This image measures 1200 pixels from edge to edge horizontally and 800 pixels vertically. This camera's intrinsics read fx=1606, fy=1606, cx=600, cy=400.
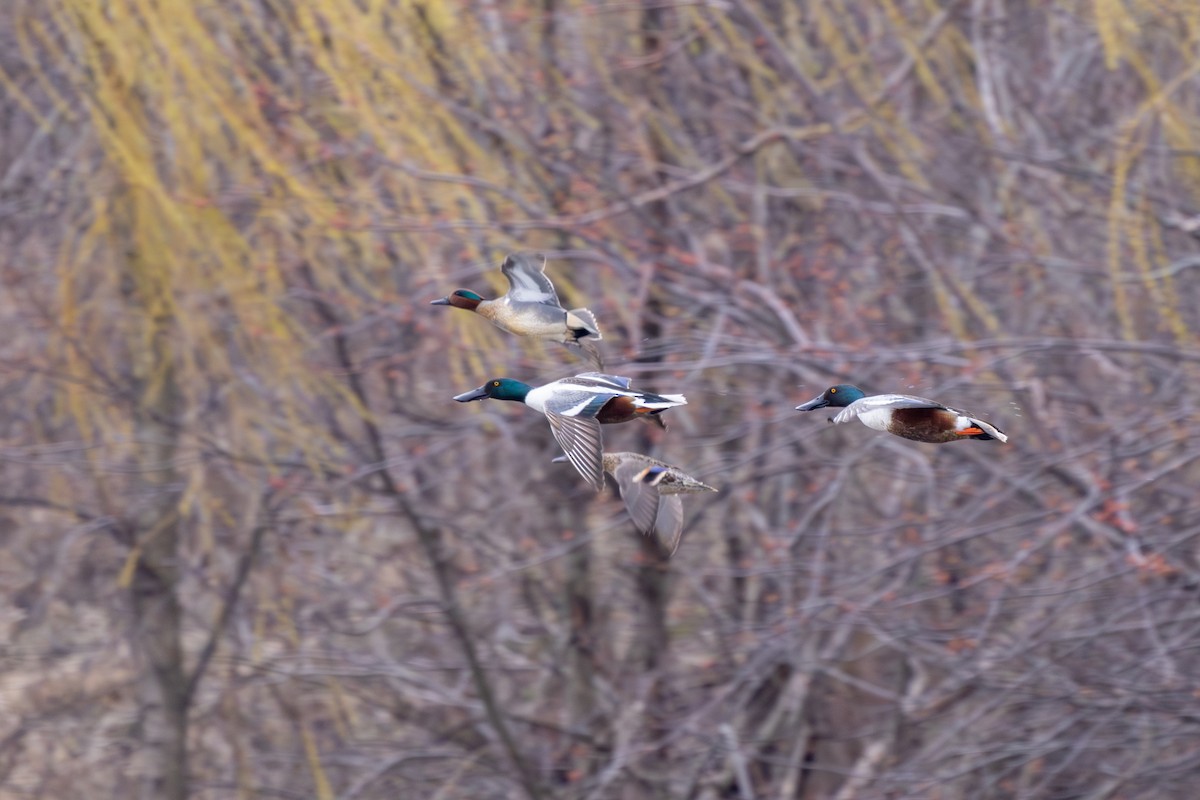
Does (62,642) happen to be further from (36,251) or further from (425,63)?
(425,63)

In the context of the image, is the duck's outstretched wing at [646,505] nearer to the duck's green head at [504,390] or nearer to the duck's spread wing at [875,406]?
the duck's green head at [504,390]

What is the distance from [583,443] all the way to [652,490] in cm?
28

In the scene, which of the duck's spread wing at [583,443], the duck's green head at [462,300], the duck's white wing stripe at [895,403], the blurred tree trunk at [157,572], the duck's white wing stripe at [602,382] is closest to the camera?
the duck's spread wing at [583,443]

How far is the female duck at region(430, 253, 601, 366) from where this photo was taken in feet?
7.63

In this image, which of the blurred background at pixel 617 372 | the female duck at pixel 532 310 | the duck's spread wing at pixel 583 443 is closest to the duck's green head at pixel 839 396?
the female duck at pixel 532 310

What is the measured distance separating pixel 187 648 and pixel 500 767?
83.1 inches

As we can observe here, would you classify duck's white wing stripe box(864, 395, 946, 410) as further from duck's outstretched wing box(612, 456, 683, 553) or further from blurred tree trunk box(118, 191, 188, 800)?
blurred tree trunk box(118, 191, 188, 800)

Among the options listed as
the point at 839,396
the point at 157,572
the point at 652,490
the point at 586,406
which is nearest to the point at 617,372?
the point at 839,396

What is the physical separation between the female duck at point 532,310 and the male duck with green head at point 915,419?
1.26ft

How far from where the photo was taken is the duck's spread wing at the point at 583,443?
5.98 feet

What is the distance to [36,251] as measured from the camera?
568 cm

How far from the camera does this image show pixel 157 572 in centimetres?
600

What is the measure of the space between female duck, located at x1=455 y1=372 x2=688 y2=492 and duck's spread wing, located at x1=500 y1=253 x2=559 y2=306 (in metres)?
0.15

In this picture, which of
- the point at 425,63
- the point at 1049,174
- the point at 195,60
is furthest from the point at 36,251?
the point at 1049,174
